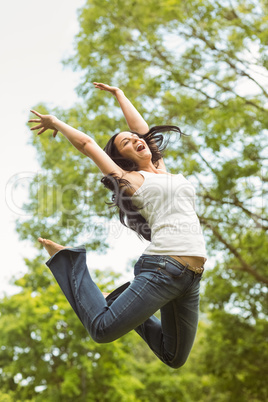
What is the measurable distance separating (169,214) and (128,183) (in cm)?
28

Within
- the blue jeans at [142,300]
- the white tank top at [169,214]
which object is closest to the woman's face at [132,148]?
the white tank top at [169,214]

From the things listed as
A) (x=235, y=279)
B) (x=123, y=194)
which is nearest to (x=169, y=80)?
(x=235, y=279)

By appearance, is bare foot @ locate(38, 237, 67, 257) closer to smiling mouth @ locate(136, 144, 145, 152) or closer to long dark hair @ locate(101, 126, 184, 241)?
long dark hair @ locate(101, 126, 184, 241)

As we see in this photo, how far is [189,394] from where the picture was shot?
1883 centimetres

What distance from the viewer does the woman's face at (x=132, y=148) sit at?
271 cm

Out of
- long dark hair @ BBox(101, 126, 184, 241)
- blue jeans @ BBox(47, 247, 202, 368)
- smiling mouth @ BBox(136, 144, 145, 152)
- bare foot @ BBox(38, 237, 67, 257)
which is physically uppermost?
smiling mouth @ BBox(136, 144, 145, 152)

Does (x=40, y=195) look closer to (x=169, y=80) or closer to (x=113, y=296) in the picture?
(x=169, y=80)

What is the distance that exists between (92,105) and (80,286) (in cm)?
769

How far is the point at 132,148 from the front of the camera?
2.71 m

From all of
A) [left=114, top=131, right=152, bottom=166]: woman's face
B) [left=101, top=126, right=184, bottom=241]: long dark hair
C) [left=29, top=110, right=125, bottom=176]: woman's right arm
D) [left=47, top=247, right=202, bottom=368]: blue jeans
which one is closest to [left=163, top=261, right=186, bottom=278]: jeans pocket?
[left=47, top=247, right=202, bottom=368]: blue jeans

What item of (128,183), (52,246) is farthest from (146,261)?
(52,246)

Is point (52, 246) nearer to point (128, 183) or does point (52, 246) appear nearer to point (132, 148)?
point (128, 183)

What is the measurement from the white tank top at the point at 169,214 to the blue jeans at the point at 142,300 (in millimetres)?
82

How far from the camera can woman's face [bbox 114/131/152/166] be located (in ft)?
8.87
